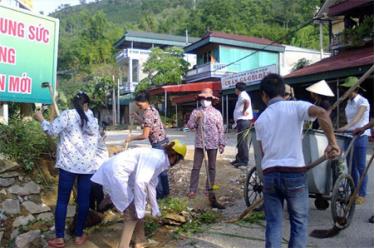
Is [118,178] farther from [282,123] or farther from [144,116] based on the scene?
[144,116]

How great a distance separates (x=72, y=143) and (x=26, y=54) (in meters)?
2.72

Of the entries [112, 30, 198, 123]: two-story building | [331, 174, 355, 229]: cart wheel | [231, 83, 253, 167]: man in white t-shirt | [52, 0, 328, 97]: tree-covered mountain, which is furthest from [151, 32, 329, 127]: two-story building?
[331, 174, 355, 229]: cart wheel

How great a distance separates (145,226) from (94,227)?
639mm

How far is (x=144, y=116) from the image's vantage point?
6324 mm

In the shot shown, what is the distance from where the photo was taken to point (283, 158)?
3453mm

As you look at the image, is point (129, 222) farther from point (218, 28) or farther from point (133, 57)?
point (218, 28)

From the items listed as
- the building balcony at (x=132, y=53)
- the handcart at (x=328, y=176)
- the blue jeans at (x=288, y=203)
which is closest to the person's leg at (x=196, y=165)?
the handcart at (x=328, y=176)

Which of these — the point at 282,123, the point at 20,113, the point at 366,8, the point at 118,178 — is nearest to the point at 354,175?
the point at 282,123

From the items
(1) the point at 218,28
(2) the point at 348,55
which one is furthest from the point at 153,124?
(1) the point at 218,28

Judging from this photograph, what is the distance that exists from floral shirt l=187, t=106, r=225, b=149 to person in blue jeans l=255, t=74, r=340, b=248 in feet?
9.43

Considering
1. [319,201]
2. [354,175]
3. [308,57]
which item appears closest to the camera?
[319,201]

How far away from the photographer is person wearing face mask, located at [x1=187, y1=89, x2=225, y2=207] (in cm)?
646

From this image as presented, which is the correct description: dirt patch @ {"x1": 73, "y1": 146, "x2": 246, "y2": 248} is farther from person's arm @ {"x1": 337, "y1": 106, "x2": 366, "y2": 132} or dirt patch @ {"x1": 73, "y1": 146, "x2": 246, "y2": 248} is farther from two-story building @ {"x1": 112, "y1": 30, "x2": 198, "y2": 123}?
two-story building @ {"x1": 112, "y1": 30, "x2": 198, "y2": 123}

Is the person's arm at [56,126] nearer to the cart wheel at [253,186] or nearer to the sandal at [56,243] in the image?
the sandal at [56,243]
